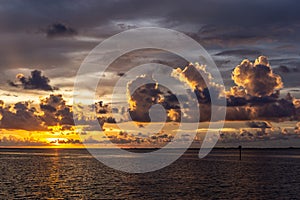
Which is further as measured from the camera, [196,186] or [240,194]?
A: [196,186]

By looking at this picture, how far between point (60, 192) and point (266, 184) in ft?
157

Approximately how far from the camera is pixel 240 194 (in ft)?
267

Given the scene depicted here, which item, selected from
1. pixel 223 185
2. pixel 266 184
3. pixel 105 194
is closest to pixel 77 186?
pixel 105 194

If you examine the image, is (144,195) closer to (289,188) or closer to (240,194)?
(240,194)

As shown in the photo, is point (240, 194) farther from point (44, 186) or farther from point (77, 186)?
point (44, 186)

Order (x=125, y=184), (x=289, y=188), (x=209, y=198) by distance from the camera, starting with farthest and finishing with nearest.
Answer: (x=125, y=184) → (x=289, y=188) → (x=209, y=198)

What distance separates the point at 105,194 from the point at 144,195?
7.63 m

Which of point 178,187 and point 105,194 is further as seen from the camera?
point 178,187

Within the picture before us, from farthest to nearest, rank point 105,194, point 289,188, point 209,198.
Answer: point 289,188, point 105,194, point 209,198

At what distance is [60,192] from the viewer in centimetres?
8519

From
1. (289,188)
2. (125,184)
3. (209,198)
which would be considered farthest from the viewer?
(125,184)

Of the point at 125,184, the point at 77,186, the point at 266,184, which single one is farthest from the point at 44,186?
the point at 266,184

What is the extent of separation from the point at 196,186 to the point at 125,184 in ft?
54.6

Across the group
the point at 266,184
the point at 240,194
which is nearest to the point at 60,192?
the point at 240,194
